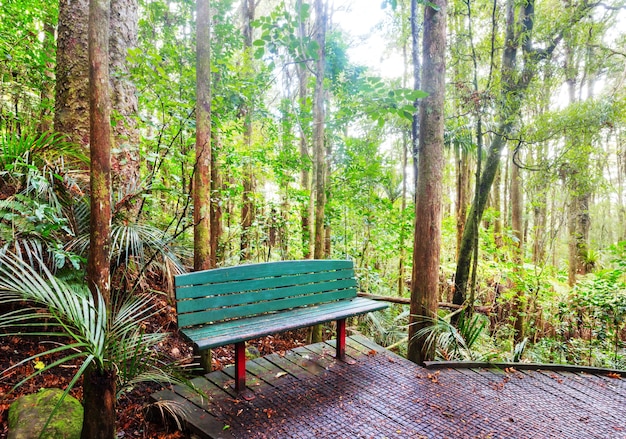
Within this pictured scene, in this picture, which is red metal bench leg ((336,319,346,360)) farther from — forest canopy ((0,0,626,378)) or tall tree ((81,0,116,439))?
tall tree ((81,0,116,439))

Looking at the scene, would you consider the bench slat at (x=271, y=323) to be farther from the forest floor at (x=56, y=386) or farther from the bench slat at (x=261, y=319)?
the forest floor at (x=56, y=386)

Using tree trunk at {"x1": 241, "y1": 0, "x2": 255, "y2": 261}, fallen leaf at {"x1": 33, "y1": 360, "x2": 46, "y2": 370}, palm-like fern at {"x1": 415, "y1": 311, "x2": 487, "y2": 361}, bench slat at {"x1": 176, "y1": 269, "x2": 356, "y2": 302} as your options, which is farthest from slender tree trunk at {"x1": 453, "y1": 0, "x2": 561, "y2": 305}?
fallen leaf at {"x1": 33, "y1": 360, "x2": 46, "y2": 370}

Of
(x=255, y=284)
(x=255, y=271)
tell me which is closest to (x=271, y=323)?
(x=255, y=284)

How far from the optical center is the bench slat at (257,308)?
2926 mm

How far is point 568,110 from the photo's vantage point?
5273 mm

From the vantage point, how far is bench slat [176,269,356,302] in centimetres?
295

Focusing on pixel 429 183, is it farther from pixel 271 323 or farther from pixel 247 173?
pixel 247 173

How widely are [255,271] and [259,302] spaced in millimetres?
300

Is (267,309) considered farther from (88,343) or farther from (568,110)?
(568,110)

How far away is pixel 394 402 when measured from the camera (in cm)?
291

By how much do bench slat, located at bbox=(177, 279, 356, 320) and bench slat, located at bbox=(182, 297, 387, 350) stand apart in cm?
12

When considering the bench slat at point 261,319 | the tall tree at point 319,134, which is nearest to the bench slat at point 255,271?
the bench slat at point 261,319

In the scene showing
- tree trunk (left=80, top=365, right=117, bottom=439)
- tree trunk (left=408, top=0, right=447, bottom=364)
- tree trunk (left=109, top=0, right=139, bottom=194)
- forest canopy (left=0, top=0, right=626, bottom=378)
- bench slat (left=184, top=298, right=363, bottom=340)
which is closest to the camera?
tree trunk (left=80, top=365, right=117, bottom=439)

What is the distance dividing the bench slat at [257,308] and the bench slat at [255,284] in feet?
0.46
